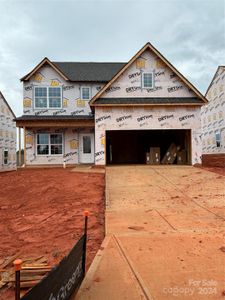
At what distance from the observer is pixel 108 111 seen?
1725 centimetres

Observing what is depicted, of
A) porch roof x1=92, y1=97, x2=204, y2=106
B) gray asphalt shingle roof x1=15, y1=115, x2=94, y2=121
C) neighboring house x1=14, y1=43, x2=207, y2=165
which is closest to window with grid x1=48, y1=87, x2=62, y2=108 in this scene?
neighboring house x1=14, y1=43, x2=207, y2=165

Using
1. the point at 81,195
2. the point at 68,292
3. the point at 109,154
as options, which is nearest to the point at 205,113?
the point at 109,154

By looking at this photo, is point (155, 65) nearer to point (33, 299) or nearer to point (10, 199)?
point (10, 199)

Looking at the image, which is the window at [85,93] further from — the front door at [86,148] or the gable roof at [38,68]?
the front door at [86,148]

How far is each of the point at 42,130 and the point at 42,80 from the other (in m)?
3.98

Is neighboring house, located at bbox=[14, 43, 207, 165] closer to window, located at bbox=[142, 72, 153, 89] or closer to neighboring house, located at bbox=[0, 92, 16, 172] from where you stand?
window, located at bbox=[142, 72, 153, 89]

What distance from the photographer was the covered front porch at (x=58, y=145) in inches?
803

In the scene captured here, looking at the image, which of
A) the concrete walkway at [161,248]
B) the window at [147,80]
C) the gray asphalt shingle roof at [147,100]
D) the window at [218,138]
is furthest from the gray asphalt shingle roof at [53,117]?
the window at [218,138]

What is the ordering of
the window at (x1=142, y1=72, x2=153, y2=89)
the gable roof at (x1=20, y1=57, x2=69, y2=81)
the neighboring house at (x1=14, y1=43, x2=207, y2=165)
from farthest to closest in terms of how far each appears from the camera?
the gable roof at (x1=20, y1=57, x2=69, y2=81) → the window at (x1=142, y1=72, x2=153, y2=89) → the neighboring house at (x1=14, y1=43, x2=207, y2=165)

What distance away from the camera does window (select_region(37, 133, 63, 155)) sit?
2059 centimetres

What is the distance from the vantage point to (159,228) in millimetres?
6285

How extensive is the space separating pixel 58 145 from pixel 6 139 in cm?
1345

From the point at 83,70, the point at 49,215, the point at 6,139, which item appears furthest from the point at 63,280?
the point at 6,139

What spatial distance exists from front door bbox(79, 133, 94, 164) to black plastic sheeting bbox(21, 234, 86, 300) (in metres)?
17.3
